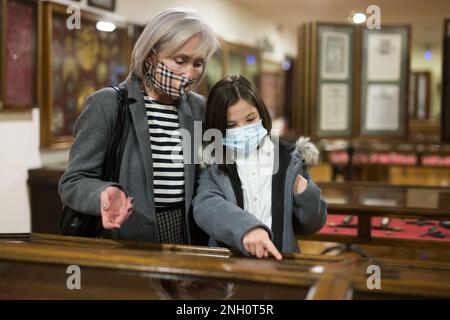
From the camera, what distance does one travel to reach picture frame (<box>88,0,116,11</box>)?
179 inches

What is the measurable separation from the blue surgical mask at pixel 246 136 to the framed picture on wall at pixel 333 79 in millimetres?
4233

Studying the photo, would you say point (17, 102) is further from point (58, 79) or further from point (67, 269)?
point (67, 269)

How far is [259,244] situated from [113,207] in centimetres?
39

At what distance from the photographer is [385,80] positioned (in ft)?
19.4

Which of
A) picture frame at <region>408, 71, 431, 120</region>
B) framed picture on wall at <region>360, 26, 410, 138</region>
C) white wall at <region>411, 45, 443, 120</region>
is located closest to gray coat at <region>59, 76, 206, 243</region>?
framed picture on wall at <region>360, 26, 410, 138</region>

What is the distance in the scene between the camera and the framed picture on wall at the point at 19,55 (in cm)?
357

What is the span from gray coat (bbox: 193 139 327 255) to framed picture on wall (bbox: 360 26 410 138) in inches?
174

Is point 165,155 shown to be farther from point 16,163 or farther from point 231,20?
point 231,20

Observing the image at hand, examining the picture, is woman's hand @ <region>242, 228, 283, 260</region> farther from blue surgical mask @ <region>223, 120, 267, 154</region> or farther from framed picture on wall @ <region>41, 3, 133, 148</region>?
framed picture on wall @ <region>41, 3, 133, 148</region>

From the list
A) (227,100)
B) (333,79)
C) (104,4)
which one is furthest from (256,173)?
(333,79)

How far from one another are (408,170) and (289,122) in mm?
5111

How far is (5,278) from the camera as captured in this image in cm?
132

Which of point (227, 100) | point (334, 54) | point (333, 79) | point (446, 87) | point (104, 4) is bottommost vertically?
point (227, 100)
